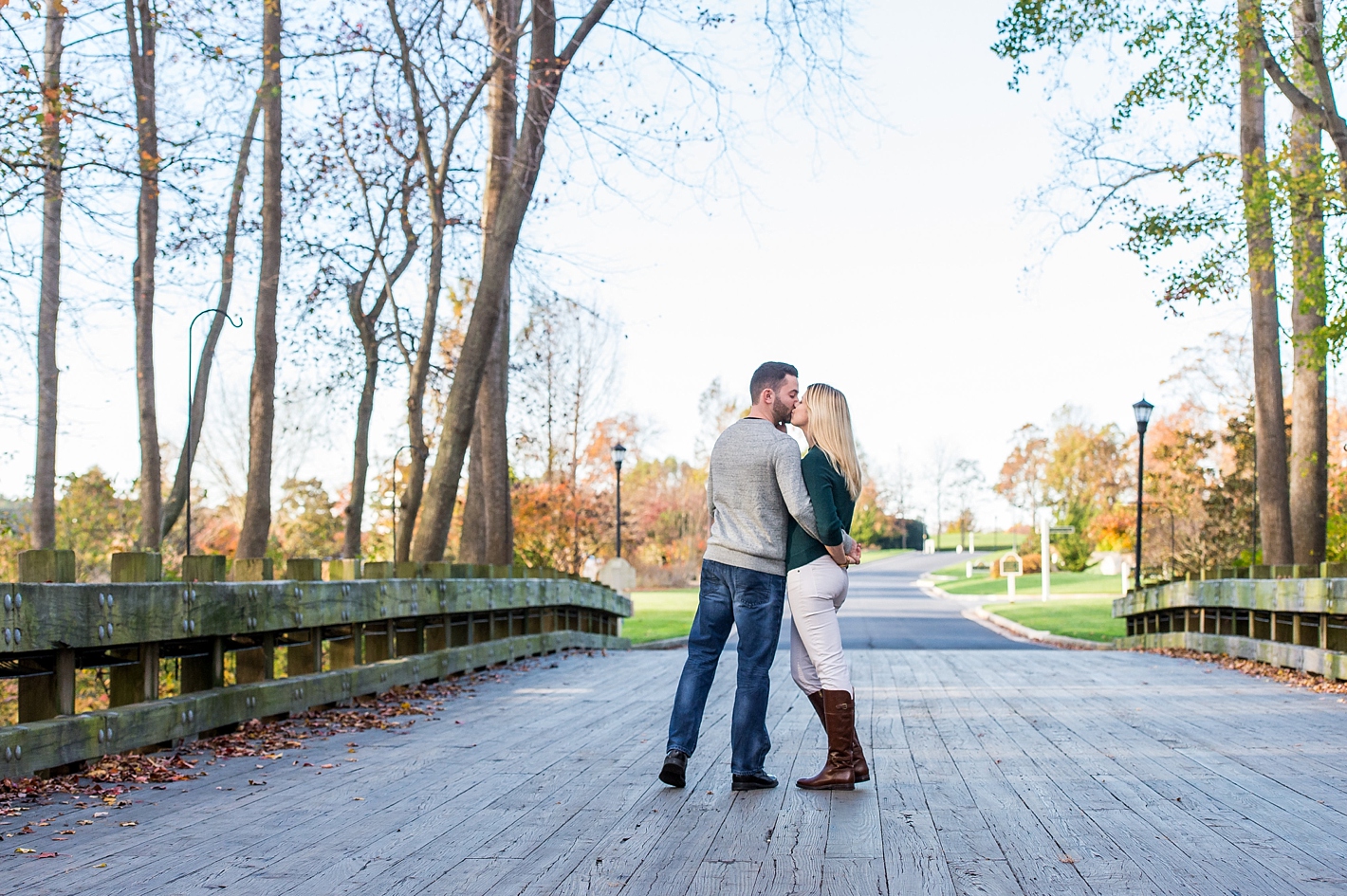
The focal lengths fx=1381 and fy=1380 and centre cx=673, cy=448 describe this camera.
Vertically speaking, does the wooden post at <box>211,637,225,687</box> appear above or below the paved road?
above

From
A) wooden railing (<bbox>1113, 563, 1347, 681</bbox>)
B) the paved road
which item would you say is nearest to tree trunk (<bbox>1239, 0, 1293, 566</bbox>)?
wooden railing (<bbox>1113, 563, 1347, 681</bbox>)

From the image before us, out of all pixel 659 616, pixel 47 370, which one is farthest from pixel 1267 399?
pixel 47 370

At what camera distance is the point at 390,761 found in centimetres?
669

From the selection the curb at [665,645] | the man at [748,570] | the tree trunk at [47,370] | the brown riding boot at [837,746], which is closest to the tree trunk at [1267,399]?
the curb at [665,645]

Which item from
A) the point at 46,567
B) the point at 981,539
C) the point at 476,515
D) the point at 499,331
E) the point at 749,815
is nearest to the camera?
the point at 749,815

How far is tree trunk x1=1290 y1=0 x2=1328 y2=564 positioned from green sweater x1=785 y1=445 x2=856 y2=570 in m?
8.82

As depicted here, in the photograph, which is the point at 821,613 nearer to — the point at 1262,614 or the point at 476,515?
the point at 1262,614

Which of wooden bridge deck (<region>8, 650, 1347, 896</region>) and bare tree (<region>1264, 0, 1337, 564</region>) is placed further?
bare tree (<region>1264, 0, 1337, 564</region>)

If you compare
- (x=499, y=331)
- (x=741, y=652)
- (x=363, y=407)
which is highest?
(x=499, y=331)

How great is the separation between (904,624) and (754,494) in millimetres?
24227

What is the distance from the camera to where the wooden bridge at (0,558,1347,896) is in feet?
13.5

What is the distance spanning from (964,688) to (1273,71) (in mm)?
7289

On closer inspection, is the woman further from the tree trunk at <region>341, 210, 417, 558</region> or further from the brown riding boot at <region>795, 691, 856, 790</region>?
the tree trunk at <region>341, 210, 417, 558</region>

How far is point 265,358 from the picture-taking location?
1872 cm
